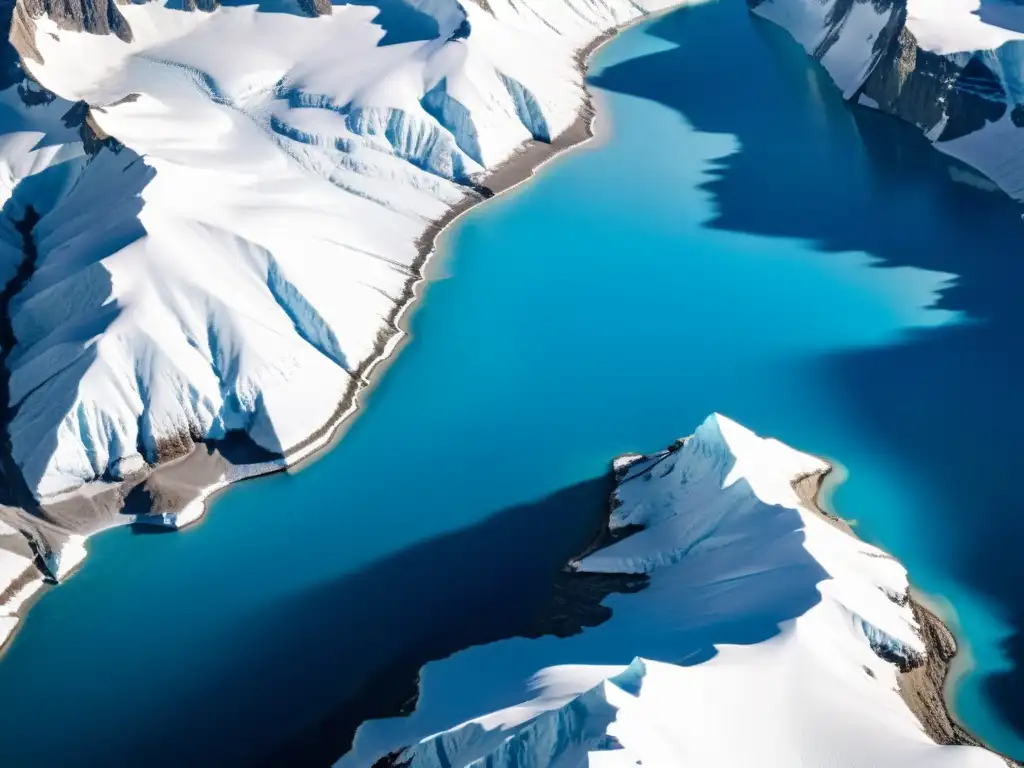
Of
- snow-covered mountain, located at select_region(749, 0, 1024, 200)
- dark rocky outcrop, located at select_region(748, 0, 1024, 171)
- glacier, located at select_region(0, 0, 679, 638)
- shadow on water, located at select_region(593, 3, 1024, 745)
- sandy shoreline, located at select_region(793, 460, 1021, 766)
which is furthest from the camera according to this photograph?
dark rocky outcrop, located at select_region(748, 0, 1024, 171)

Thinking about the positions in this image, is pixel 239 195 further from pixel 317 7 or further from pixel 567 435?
pixel 317 7

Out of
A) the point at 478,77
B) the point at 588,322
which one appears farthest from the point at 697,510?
the point at 478,77

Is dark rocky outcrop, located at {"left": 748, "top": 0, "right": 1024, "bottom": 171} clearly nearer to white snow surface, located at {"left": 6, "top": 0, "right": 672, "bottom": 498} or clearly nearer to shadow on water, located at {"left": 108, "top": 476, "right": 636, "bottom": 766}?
white snow surface, located at {"left": 6, "top": 0, "right": 672, "bottom": 498}

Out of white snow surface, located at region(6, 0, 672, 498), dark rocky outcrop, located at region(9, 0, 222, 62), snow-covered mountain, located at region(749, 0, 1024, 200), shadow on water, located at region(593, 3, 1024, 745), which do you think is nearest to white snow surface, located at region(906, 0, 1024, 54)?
snow-covered mountain, located at region(749, 0, 1024, 200)

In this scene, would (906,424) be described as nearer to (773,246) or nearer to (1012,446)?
(1012,446)

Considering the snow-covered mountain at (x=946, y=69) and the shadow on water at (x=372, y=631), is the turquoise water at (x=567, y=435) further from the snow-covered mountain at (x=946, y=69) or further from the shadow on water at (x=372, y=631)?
the snow-covered mountain at (x=946, y=69)

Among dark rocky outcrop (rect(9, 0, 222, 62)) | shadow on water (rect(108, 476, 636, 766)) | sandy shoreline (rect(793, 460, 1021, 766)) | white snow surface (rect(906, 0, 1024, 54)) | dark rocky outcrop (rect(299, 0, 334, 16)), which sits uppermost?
white snow surface (rect(906, 0, 1024, 54))

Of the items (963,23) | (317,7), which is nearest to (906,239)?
(963,23)

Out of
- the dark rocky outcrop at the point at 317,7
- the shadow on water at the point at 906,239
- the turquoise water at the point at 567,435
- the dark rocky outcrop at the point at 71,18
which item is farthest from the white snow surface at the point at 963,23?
the dark rocky outcrop at the point at 71,18
